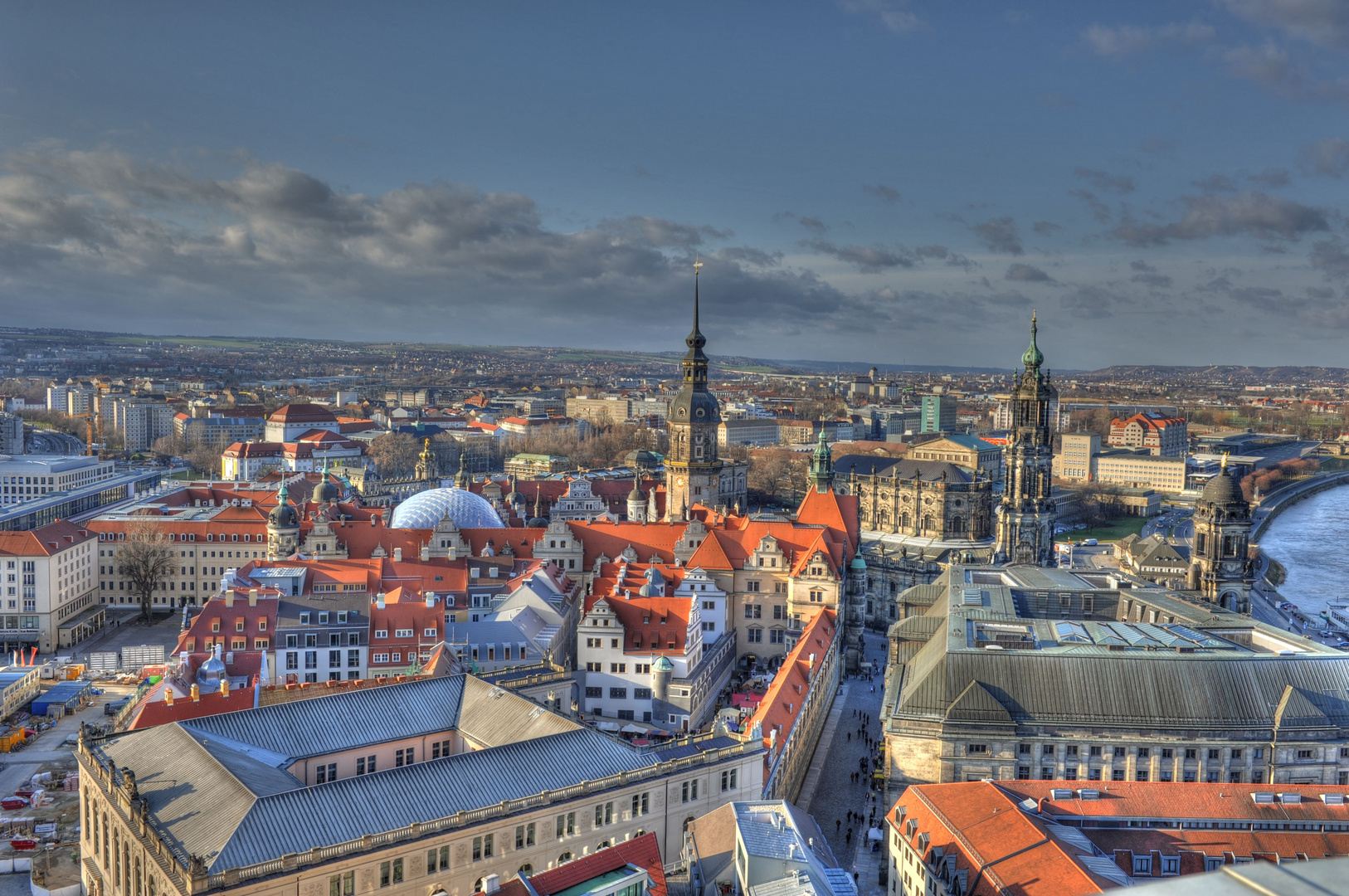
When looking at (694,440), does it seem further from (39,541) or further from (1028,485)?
(39,541)

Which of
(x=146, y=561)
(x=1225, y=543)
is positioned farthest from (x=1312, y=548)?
(x=146, y=561)

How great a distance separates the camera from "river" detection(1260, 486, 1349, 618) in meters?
112

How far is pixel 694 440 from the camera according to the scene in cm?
8800

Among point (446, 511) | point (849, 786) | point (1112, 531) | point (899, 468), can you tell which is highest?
point (899, 468)

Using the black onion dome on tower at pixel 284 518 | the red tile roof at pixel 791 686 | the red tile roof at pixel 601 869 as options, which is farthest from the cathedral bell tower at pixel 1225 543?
the black onion dome on tower at pixel 284 518

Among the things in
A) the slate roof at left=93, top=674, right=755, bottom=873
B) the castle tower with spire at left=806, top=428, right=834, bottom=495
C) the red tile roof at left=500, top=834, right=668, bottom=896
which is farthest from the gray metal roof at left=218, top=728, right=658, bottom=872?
the castle tower with spire at left=806, top=428, right=834, bottom=495

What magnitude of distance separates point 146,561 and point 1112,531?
4899 inches

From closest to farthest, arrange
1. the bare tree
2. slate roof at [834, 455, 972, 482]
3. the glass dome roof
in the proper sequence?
1. the bare tree
2. the glass dome roof
3. slate roof at [834, 455, 972, 482]

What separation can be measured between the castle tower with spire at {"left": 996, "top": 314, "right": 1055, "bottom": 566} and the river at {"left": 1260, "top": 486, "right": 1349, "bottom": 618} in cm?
3562

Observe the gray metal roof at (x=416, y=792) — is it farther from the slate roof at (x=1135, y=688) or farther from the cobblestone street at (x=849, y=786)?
the slate roof at (x=1135, y=688)

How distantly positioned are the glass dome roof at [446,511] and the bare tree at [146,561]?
18229 mm

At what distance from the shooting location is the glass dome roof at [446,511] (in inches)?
3406

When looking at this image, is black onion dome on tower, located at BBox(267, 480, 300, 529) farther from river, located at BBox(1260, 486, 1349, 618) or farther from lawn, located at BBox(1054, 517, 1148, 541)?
lawn, located at BBox(1054, 517, 1148, 541)

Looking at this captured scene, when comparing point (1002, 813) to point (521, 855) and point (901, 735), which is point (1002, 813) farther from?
point (521, 855)
